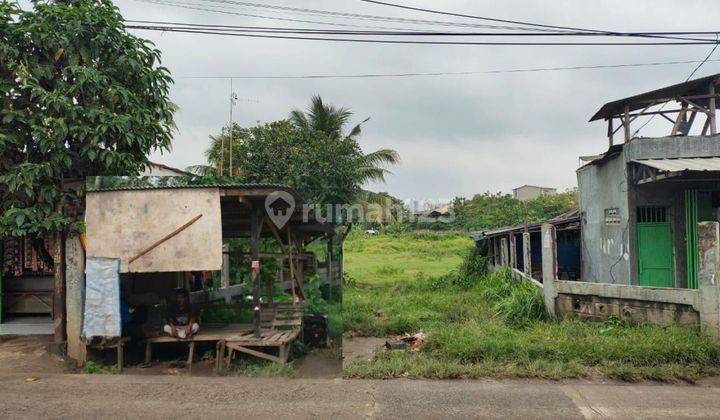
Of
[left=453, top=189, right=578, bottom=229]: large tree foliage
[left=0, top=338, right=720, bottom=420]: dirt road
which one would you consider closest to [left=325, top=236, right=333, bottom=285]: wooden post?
[left=0, top=338, right=720, bottom=420]: dirt road

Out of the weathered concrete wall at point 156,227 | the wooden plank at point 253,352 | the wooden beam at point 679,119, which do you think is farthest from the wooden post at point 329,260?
the wooden beam at point 679,119

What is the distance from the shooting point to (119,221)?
743 cm

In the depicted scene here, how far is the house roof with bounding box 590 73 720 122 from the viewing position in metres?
10.4

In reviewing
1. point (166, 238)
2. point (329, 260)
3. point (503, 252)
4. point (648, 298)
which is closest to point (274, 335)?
point (166, 238)

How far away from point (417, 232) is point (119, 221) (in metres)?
27.4

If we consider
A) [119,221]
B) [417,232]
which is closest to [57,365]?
[119,221]

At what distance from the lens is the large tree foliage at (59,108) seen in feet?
24.3

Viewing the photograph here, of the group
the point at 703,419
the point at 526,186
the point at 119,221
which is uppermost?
the point at 526,186

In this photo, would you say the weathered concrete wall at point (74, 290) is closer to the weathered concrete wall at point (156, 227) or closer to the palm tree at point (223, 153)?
the weathered concrete wall at point (156, 227)

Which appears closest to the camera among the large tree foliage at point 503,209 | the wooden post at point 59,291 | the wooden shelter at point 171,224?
the wooden shelter at point 171,224

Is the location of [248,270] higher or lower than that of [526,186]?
lower

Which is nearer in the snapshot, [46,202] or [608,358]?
[608,358]

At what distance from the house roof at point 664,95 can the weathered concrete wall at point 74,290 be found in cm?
1058

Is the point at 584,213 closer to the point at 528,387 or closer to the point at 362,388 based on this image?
the point at 528,387
